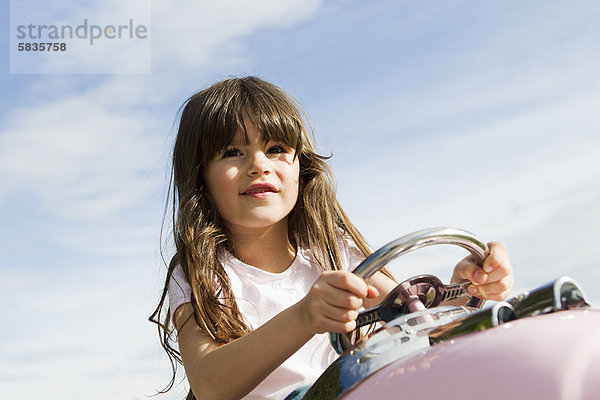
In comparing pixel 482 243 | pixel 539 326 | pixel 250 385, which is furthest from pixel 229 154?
pixel 539 326

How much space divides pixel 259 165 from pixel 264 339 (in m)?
0.83

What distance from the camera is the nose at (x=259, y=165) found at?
102 inches

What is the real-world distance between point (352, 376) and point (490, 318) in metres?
0.32

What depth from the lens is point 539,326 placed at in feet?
4.21

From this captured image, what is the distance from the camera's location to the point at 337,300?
165 cm

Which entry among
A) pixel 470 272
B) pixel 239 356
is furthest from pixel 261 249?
pixel 470 272

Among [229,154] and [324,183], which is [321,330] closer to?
[229,154]

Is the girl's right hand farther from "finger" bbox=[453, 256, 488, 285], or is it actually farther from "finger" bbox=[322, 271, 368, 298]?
"finger" bbox=[453, 256, 488, 285]

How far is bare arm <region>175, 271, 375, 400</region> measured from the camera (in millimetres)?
1655

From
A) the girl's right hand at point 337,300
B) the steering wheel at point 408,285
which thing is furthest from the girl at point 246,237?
the girl's right hand at point 337,300

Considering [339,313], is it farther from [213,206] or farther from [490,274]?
[213,206]

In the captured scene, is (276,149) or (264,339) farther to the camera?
(276,149)

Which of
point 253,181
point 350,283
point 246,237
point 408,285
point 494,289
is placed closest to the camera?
point 350,283

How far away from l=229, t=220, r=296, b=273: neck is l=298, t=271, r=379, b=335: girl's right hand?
108cm
